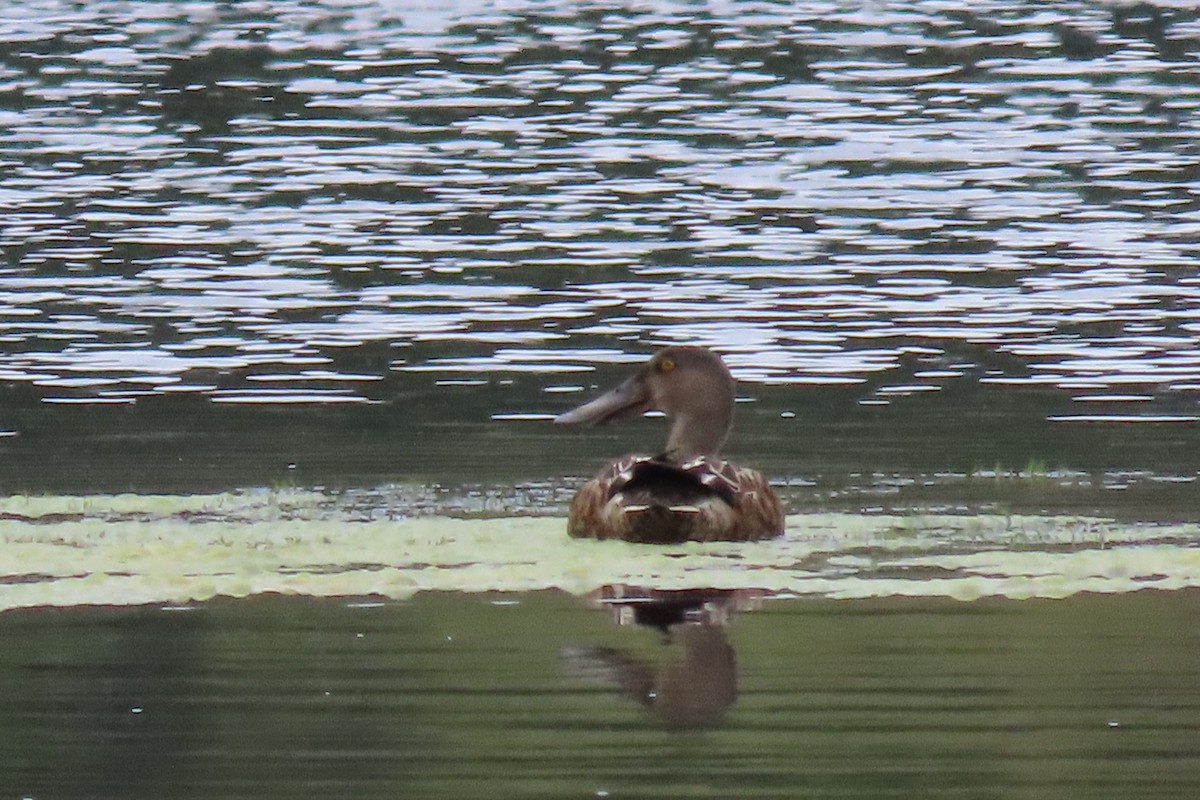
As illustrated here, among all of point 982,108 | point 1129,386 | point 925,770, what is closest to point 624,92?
point 982,108

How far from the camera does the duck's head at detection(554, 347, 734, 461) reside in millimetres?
14391

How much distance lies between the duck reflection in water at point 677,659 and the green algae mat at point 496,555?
282mm

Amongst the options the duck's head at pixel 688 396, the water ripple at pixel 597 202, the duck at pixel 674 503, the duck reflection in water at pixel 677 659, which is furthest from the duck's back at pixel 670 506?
the water ripple at pixel 597 202

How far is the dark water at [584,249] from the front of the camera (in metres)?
16.2

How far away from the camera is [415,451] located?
15.7 meters

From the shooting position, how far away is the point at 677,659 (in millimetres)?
10359

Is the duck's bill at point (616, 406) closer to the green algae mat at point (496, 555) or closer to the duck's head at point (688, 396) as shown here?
the duck's head at point (688, 396)

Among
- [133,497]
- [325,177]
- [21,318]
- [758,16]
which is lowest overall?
[758,16]

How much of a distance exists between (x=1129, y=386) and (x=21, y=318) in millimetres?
7254

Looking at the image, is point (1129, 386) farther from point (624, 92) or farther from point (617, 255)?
point (624, 92)

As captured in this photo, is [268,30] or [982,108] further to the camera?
[268,30]

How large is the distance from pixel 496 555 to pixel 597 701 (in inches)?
115

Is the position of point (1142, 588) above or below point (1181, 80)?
above

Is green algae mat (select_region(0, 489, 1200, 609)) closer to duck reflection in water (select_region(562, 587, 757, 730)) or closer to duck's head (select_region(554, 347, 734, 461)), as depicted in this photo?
duck reflection in water (select_region(562, 587, 757, 730))
